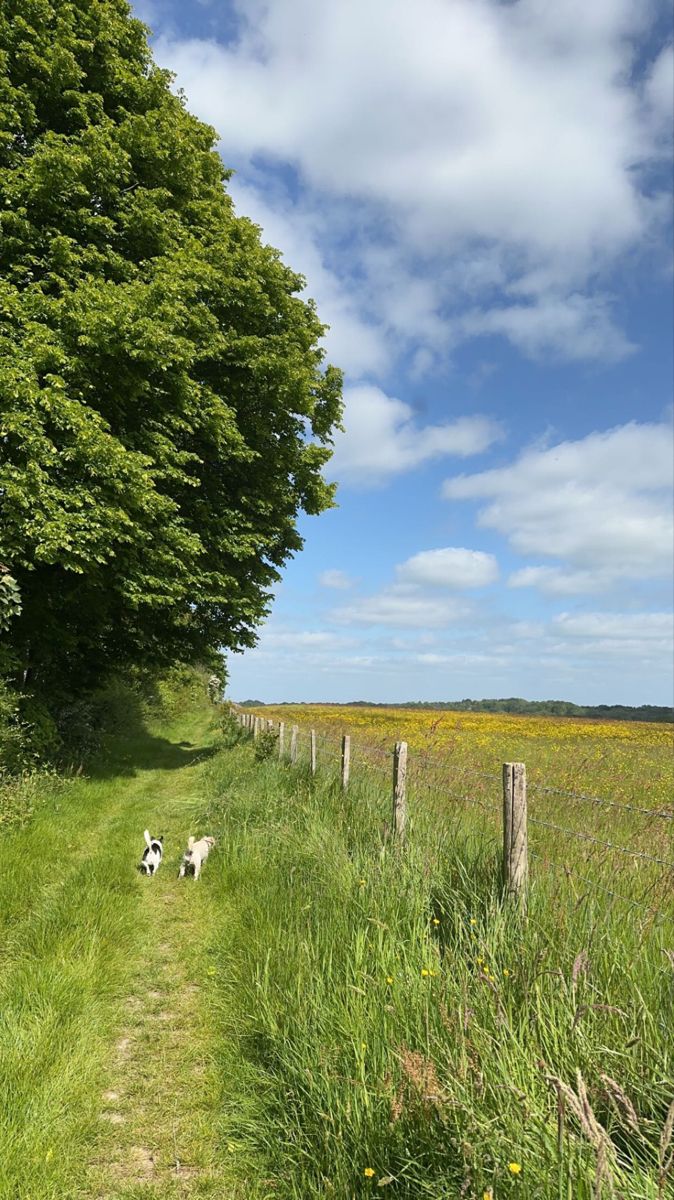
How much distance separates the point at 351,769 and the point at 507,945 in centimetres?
581

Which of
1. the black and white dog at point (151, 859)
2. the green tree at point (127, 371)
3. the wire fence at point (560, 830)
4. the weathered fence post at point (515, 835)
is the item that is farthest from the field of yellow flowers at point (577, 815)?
the green tree at point (127, 371)

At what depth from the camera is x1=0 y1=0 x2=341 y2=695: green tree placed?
10.2 metres

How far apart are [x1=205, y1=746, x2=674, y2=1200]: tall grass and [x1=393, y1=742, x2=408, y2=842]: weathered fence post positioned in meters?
0.50

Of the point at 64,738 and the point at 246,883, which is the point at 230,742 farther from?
the point at 246,883

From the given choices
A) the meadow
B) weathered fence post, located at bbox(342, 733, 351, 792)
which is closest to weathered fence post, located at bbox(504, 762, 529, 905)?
the meadow

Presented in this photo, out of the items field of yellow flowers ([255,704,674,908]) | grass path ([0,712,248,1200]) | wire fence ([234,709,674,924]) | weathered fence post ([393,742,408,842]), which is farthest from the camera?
weathered fence post ([393,742,408,842])

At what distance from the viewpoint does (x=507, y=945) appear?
3758 mm

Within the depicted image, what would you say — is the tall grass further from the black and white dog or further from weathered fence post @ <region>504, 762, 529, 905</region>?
the black and white dog


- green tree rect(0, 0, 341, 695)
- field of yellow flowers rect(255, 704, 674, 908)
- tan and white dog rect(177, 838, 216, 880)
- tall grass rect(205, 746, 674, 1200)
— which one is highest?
green tree rect(0, 0, 341, 695)

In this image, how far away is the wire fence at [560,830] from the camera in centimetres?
389

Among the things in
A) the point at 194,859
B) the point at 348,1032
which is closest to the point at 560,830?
the point at 348,1032

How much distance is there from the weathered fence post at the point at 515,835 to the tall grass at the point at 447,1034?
0.17m

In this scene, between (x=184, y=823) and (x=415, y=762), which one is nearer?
(x=415, y=762)

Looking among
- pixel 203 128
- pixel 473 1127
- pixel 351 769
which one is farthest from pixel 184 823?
pixel 203 128
